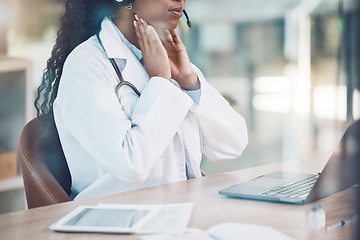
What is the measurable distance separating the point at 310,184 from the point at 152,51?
22.5 inches

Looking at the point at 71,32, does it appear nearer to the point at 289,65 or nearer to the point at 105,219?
the point at 105,219

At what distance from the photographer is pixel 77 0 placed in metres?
1.58

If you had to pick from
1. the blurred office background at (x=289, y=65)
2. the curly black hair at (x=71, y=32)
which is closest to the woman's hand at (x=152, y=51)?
the curly black hair at (x=71, y=32)

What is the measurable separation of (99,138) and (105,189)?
6.3 inches

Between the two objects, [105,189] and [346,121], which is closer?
[105,189]

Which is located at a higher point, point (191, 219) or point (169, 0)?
point (169, 0)

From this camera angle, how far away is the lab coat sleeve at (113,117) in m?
1.24

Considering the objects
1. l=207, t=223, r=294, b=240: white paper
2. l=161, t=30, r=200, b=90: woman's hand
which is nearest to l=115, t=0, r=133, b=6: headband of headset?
l=161, t=30, r=200, b=90: woman's hand

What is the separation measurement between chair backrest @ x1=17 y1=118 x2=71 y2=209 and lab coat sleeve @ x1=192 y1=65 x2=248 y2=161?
42 cm

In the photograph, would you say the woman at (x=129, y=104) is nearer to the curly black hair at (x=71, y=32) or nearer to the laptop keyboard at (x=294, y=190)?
the curly black hair at (x=71, y=32)

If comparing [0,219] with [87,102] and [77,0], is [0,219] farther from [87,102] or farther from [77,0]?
[77,0]

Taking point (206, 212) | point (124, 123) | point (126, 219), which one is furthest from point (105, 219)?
point (124, 123)

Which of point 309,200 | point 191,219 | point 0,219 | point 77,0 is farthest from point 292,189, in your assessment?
point 77,0

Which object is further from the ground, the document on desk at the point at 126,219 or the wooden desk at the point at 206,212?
the document on desk at the point at 126,219
